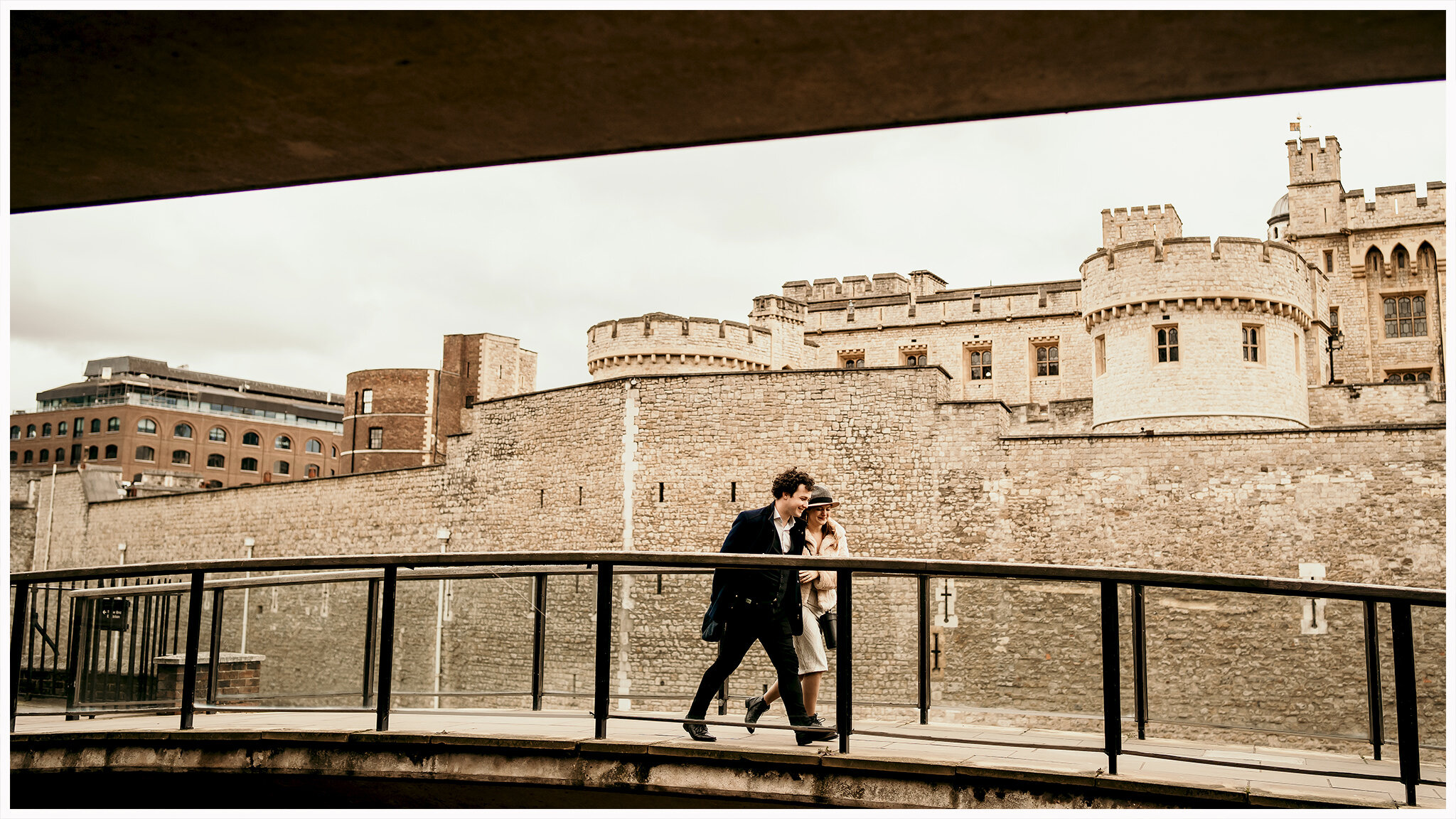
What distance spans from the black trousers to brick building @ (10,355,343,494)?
2338 inches

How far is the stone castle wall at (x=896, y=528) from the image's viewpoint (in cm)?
772

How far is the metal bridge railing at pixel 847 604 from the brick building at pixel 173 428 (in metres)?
57.6

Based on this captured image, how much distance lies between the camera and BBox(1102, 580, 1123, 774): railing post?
181 inches

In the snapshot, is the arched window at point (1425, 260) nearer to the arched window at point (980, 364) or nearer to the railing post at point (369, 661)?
the arched window at point (980, 364)

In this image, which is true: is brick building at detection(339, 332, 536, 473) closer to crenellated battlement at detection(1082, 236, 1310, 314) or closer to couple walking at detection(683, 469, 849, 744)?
crenellated battlement at detection(1082, 236, 1310, 314)

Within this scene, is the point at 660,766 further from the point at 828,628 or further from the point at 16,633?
the point at 16,633

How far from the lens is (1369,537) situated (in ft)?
52.4

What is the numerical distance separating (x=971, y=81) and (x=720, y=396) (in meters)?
17.0

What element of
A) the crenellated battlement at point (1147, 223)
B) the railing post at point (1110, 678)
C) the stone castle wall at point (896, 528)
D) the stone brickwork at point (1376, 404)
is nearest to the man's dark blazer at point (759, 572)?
the stone castle wall at point (896, 528)

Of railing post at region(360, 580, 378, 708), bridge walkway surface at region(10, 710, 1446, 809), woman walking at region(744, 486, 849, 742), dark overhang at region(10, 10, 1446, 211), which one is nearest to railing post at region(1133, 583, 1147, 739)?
bridge walkway surface at region(10, 710, 1446, 809)

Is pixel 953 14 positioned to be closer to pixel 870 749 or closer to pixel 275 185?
pixel 275 185

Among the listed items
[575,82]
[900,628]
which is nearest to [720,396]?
[900,628]

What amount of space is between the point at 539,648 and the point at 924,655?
230 centimetres

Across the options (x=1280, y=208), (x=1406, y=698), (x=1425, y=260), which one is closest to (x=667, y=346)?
(x=1406, y=698)
